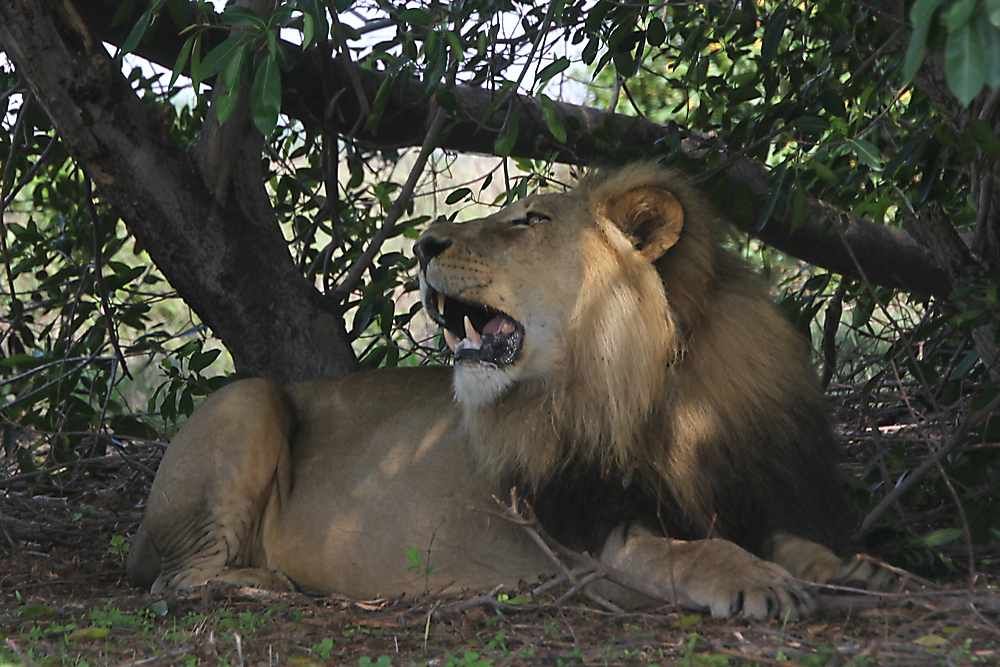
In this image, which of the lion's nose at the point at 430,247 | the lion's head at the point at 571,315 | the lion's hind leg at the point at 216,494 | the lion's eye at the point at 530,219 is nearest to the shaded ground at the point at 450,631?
the lion's hind leg at the point at 216,494

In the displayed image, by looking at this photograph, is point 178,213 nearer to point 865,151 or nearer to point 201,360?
point 201,360

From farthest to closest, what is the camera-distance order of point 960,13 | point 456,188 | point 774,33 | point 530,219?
point 456,188 < point 774,33 < point 530,219 < point 960,13

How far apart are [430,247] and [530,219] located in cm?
35

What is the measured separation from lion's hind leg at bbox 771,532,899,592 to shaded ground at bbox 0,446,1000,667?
0.11m

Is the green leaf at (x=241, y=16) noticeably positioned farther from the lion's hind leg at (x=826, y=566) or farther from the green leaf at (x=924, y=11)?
the lion's hind leg at (x=826, y=566)

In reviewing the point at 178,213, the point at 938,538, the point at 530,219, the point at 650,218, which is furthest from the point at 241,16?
the point at 938,538

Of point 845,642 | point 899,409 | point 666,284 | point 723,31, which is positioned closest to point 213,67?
point 666,284

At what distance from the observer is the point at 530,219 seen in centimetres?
328

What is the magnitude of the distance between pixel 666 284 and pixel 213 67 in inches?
58.0

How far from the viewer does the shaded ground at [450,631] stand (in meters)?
2.19

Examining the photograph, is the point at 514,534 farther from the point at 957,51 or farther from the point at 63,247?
the point at 63,247

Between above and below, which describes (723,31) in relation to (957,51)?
above

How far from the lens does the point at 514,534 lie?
3.38 metres

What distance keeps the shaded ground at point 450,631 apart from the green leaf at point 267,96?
4.20 feet
